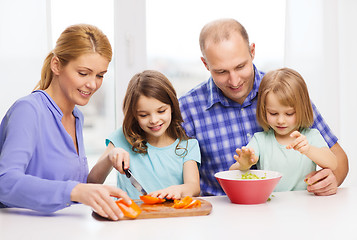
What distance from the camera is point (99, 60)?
152cm

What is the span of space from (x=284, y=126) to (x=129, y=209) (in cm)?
74

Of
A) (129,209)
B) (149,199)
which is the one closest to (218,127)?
(149,199)

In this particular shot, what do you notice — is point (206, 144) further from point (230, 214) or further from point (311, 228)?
point (311, 228)

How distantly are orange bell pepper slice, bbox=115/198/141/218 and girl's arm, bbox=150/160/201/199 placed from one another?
142 mm

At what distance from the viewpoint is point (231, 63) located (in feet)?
5.70

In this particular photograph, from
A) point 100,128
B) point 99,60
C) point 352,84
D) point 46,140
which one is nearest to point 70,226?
point 46,140

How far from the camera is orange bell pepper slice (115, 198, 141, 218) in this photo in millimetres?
1226

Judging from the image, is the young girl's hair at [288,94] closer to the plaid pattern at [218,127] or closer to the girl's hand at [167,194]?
the plaid pattern at [218,127]

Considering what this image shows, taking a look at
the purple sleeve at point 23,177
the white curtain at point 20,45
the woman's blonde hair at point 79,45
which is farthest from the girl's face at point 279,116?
the white curtain at point 20,45

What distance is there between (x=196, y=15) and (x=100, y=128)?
3.35 ft

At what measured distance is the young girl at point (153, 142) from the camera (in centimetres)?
168

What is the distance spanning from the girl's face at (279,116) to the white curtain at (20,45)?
1.59 metres

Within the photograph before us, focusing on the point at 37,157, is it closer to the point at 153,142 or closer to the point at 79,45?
the point at 79,45

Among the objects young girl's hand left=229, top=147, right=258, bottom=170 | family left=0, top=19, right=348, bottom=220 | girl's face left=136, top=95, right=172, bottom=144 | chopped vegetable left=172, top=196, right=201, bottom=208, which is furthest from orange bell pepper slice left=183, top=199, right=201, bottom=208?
girl's face left=136, top=95, right=172, bottom=144
